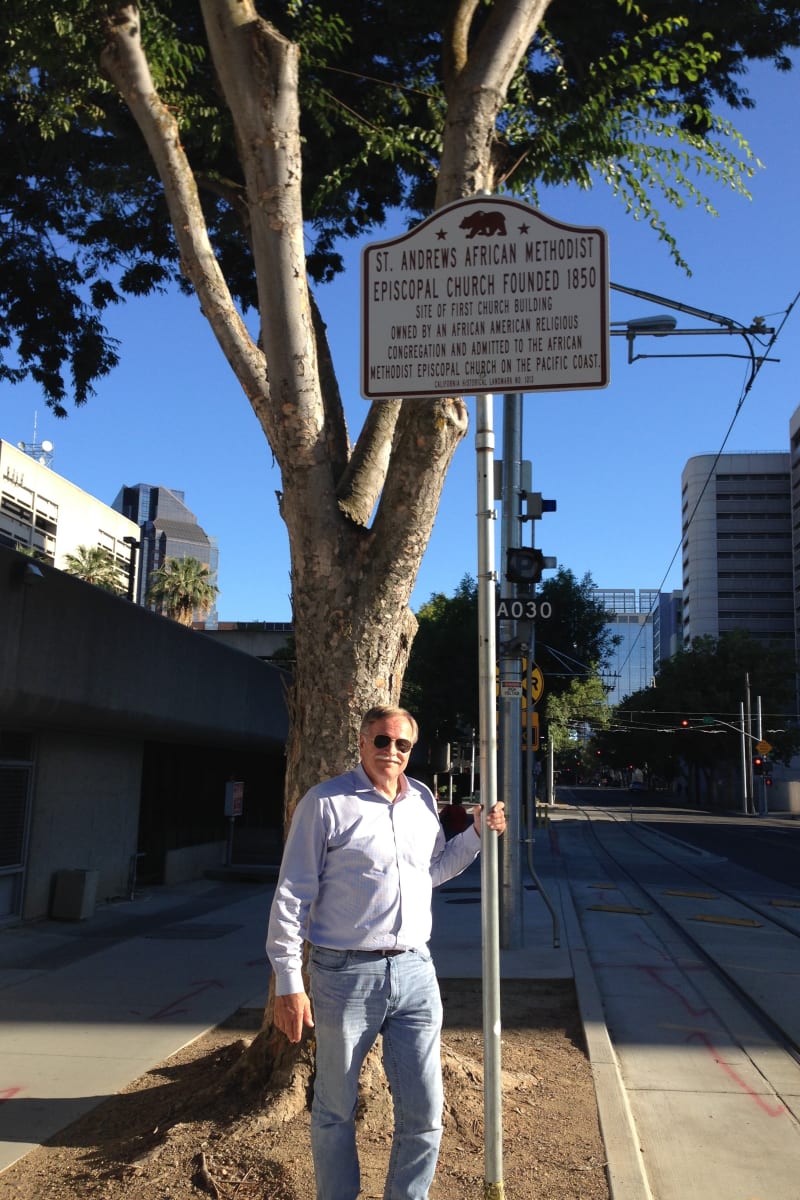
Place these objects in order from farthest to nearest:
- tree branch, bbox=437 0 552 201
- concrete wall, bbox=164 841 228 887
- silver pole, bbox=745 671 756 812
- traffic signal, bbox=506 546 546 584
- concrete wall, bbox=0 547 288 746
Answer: silver pole, bbox=745 671 756 812 → concrete wall, bbox=164 841 228 887 → traffic signal, bbox=506 546 546 584 → concrete wall, bbox=0 547 288 746 → tree branch, bbox=437 0 552 201

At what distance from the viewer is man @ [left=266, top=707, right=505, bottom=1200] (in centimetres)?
328

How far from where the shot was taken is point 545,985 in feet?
27.9

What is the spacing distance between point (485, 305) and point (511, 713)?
7639 millimetres

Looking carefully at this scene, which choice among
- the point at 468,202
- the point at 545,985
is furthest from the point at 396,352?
the point at 545,985

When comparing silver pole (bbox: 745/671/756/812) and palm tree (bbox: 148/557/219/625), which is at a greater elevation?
palm tree (bbox: 148/557/219/625)

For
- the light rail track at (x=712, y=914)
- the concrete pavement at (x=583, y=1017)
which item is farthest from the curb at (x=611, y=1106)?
the light rail track at (x=712, y=914)

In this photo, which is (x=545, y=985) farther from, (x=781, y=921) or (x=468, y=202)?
(x=468, y=202)

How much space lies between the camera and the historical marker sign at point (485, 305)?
346 centimetres

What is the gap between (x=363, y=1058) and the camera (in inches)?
131

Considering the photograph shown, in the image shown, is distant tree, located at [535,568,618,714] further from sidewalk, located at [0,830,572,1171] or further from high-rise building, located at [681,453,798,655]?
high-rise building, located at [681,453,798,655]

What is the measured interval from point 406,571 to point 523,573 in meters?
5.23

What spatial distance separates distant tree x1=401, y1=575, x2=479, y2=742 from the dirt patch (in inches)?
1304

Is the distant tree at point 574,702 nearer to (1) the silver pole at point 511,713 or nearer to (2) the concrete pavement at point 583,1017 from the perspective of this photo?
(1) the silver pole at point 511,713

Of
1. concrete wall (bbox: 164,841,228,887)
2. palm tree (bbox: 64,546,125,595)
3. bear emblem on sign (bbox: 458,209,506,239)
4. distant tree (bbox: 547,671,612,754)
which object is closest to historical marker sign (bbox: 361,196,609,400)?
bear emblem on sign (bbox: 458,209,506,239)
